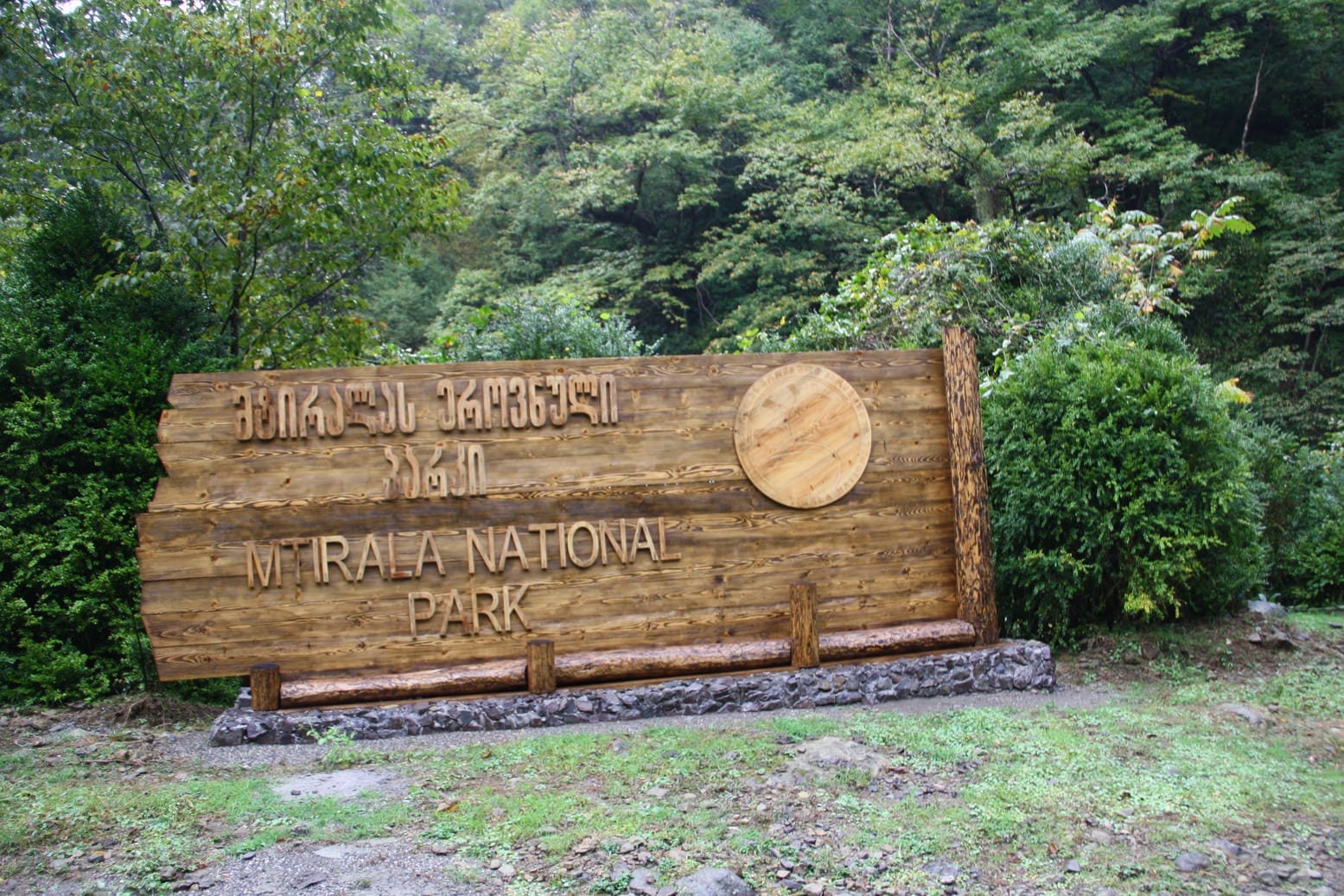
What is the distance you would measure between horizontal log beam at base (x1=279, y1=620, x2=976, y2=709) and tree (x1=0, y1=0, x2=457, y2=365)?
12.7 feet

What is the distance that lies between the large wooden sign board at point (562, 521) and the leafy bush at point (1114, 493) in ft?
2.72

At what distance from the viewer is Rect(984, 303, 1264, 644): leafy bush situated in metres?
7.23

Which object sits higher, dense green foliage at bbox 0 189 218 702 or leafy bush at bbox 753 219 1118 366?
leafy bush at bbox 753 219 1118 366

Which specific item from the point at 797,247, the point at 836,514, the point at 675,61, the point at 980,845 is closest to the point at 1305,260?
the point at 797,247

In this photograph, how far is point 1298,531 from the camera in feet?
33.0

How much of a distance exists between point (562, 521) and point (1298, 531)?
25.2 ft

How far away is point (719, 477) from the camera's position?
22.1 feet

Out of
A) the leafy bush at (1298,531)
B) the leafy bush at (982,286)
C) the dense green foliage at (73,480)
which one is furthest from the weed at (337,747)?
the leafy bush at (1298,531)

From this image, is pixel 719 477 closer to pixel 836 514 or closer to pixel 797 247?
pixel 836 514

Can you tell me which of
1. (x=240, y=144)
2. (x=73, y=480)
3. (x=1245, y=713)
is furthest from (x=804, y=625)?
(x=240, y=144)

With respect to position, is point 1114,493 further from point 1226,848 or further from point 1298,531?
point 1298,531

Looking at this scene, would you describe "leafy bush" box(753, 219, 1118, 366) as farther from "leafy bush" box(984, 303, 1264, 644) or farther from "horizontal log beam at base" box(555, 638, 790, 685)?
"horizontal log beam at base" box(555, 638, 790, 685)

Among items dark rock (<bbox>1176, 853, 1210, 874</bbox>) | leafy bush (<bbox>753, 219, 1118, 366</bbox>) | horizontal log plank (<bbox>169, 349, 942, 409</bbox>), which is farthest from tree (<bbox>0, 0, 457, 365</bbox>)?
dark rock (<bbox>1176, 853, 1210, 874</bbox>)

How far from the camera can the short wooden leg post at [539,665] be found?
6.31 meters
